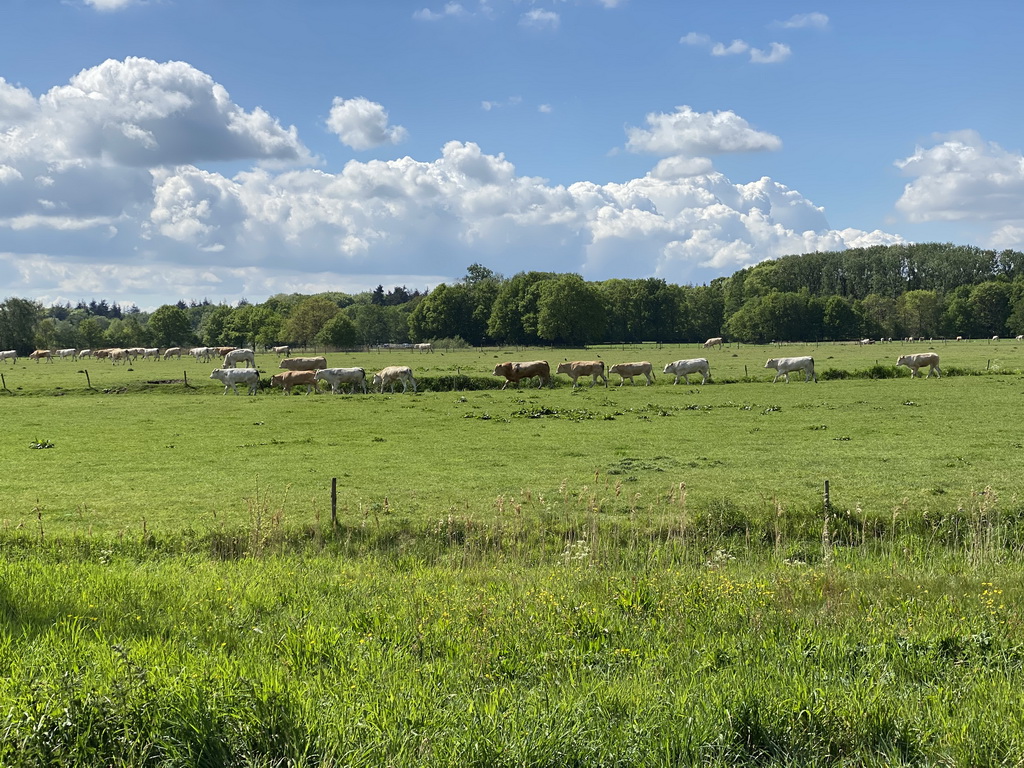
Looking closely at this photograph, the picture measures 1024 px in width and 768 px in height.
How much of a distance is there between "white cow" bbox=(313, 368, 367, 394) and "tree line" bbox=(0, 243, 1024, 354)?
210 ft

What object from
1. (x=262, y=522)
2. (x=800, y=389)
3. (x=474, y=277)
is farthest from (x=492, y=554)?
(x=474, y=277)

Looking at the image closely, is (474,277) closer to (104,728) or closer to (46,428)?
(46,428)

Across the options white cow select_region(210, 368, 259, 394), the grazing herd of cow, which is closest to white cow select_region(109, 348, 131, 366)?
white cow select_region(210, 368, 259, 394)

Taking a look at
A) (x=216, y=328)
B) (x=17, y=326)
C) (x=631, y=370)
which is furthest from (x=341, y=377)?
(x=216, y=328)

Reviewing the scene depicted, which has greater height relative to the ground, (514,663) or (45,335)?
(45,335)

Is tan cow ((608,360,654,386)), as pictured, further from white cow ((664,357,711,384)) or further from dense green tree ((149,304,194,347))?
dense green tree ((149,304,194,347))

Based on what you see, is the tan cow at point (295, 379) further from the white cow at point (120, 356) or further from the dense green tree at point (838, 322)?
the dense green tree at point (838, 322)

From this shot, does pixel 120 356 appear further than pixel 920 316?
No

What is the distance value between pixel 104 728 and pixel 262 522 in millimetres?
8747

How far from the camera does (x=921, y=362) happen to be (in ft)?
155

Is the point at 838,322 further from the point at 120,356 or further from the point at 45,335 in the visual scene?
the point at 45,335

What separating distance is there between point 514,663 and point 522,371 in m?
40.8

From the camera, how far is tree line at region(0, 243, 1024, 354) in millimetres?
113625

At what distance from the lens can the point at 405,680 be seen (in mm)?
5445
